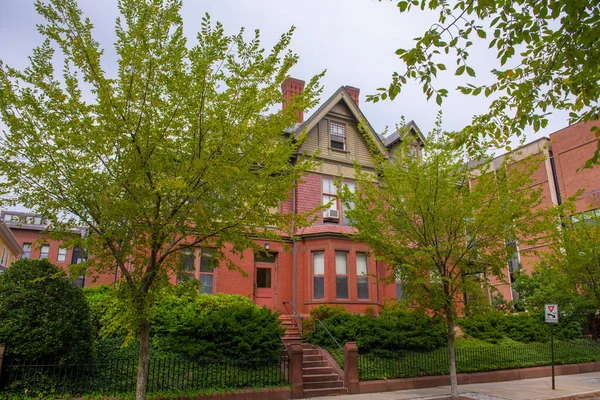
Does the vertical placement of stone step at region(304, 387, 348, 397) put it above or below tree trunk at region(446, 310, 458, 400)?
below

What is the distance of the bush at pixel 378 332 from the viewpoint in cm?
1493

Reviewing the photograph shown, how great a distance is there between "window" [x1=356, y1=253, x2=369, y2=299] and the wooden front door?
12.0ft

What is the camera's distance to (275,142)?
31.6 feet

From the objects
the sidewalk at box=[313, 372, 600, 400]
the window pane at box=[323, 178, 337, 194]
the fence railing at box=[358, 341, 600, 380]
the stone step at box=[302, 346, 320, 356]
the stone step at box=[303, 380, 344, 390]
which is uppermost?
the window pane at box=[323, 178, 337, 194]

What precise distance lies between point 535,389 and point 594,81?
36.9 ft

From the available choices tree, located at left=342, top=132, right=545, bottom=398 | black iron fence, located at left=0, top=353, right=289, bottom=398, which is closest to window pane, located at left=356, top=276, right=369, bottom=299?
tree, located at left=342, top=132, right=545, bottom=398

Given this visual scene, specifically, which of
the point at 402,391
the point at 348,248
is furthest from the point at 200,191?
the point at 348,248

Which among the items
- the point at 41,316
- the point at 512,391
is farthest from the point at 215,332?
the point at 512,391

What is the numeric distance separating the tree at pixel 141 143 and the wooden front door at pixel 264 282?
392 inches

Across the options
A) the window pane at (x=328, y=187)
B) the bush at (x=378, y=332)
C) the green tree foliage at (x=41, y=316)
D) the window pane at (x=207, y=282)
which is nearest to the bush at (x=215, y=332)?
the green tree foliage at (x=41, y=316)

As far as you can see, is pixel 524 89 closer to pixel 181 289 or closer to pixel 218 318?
pixel 181 289

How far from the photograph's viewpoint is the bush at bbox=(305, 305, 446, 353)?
14927mm

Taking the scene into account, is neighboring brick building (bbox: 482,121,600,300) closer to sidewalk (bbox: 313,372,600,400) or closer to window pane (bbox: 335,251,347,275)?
sidewalk (bbox: 313,372,600,400)

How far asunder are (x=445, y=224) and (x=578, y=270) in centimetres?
977
